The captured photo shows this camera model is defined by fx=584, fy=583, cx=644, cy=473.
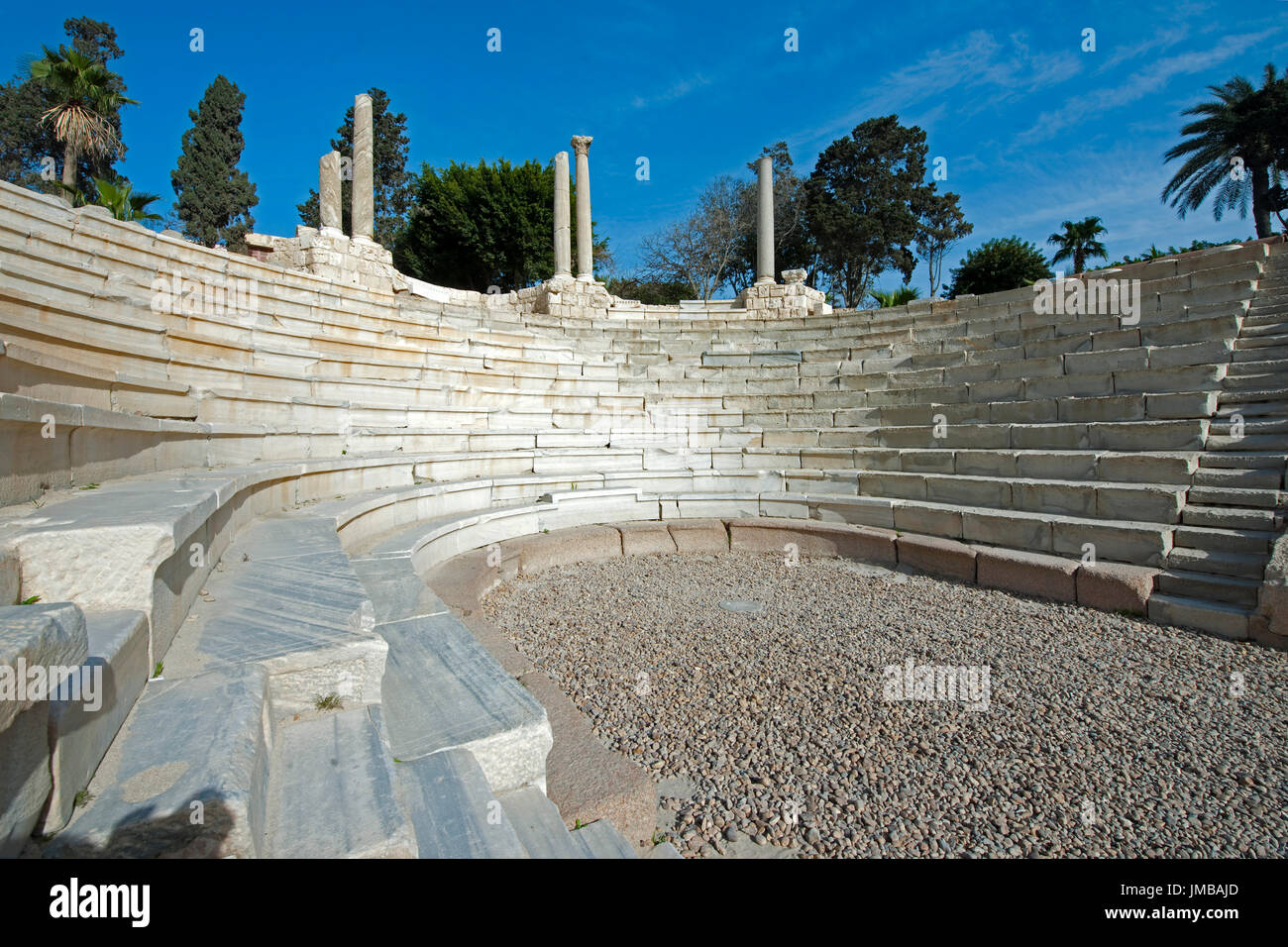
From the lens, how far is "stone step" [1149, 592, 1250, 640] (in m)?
4.38

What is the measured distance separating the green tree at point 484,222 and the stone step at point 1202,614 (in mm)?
27375

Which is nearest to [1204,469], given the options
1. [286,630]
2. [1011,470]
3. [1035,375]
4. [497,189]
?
[1011,470]

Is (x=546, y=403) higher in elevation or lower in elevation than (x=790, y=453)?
higher

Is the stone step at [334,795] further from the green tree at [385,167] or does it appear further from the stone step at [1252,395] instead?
the green tree at [385,167]

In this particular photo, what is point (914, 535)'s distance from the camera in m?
6.81

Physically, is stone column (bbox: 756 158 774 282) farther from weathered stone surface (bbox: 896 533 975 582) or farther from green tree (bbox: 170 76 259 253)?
green tree (bbox: 170 76 259 253)

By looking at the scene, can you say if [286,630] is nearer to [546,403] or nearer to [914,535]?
[914,535]

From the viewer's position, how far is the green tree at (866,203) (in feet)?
119

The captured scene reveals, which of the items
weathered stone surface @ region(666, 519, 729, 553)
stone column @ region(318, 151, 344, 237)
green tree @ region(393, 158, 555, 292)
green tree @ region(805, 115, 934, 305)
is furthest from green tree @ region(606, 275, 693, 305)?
weathered stone surface @ region(666, 519, 729, 553)

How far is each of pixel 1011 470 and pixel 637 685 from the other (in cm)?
567

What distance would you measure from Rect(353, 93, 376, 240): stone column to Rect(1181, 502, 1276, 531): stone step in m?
16.4

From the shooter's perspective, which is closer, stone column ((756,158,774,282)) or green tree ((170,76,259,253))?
stone column ((756,158,774,282))

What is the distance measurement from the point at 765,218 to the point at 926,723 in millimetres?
17668
